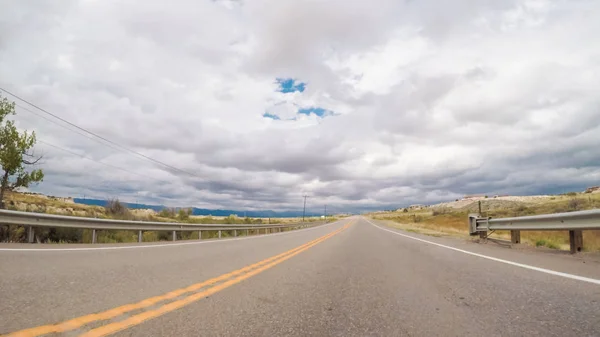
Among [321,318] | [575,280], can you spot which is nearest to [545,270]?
[575,280]

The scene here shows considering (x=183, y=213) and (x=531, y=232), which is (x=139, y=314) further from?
(x=183, y=213)

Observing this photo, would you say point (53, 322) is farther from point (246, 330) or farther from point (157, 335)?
point (246, 330)

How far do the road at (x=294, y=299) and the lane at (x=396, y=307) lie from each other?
0.05ft

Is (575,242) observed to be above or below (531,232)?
above

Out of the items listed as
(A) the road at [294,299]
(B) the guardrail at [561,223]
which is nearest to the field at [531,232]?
(B) the guardrail at [561,223]

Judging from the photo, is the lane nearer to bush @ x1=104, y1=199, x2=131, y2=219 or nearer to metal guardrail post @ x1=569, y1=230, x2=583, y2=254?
metal guardrail post @ x1=569, y1=230, x2=583, y2=254

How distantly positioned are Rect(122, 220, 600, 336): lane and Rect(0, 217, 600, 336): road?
1 cm

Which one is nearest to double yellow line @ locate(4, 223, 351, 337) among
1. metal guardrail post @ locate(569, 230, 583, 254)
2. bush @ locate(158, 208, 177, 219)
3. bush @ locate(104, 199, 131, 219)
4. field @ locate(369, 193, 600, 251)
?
metal guardrail post @ locate(569, 230, 583, 254)

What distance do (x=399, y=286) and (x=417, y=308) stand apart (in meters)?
1.58

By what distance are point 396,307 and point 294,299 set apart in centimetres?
144

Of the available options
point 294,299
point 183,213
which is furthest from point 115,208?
point 294,299

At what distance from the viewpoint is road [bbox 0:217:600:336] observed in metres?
3.69

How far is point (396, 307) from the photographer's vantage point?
471 centimetres

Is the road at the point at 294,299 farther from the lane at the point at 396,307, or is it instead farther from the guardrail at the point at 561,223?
the guardrail at the point at 561,223
